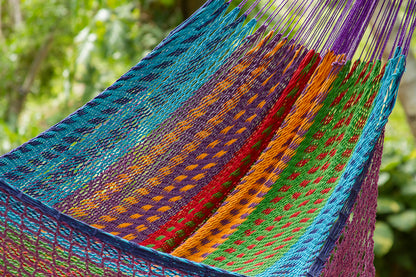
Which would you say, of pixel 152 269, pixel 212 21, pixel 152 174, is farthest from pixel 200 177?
pixel 152 269

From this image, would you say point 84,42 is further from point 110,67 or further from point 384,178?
point 384,178

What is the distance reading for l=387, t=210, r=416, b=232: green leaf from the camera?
237 centimetres

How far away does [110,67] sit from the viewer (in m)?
3.53

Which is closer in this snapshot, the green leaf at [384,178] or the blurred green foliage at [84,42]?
the green leaf at [384,178]

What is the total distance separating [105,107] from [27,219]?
0.41 meters

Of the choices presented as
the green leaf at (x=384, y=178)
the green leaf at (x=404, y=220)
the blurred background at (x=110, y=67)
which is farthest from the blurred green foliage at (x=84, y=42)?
the green leaf at (x=404, y=220)

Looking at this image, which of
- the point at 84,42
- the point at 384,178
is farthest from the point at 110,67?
the point at 384,178

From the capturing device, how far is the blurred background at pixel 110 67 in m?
2.41

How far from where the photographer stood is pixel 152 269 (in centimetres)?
67

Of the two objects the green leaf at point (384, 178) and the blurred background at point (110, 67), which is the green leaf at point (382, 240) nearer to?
the blurred background at point (110, 67)

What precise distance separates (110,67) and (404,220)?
2249mm

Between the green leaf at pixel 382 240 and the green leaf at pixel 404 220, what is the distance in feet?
0.20

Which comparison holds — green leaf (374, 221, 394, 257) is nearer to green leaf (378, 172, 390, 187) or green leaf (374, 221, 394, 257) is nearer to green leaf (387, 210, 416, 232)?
green leaf (387, 210, 416, 232)

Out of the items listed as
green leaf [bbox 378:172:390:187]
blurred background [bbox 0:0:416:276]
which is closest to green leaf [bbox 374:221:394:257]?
blurred background [bbox 0:0:416:276]
